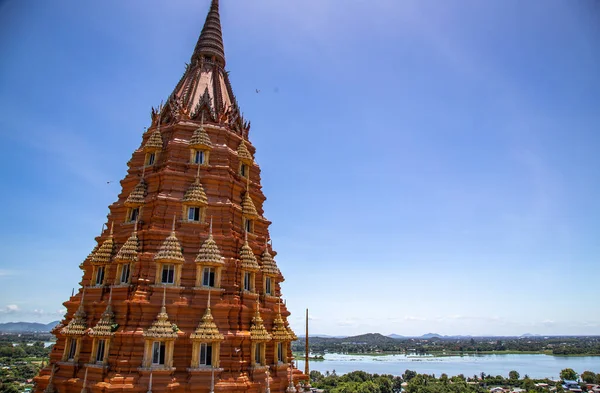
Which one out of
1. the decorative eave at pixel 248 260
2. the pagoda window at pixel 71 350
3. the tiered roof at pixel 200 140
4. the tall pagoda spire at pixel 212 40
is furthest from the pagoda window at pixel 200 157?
the pagoda window at pixel 71 350

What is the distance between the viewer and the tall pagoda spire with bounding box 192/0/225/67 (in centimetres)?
2528

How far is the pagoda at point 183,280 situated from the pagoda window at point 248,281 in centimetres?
7

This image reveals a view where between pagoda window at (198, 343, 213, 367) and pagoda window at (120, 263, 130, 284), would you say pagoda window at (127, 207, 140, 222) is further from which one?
pagoda window at (198, 343, 213, 367)

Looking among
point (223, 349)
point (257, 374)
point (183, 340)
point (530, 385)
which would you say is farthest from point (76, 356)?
point (530, 385)

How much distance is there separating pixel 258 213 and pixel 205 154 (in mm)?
4507

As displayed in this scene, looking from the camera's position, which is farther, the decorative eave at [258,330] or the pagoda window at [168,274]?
the decorative eave at [258,330]

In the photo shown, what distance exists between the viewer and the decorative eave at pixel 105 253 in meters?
18.7

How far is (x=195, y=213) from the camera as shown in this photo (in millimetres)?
19359

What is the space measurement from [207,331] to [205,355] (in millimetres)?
1181

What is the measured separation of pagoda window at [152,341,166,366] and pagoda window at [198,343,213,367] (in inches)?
57.9

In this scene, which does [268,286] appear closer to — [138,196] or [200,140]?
[138,196]

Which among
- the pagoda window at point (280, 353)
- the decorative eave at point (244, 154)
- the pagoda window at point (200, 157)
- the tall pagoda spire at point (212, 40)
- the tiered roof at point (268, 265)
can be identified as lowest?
the pagoda window at point (280, 353)

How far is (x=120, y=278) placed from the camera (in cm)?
1814

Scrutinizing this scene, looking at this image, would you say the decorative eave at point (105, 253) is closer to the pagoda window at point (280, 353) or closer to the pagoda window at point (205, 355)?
the pagoda window at point (205, 355)
